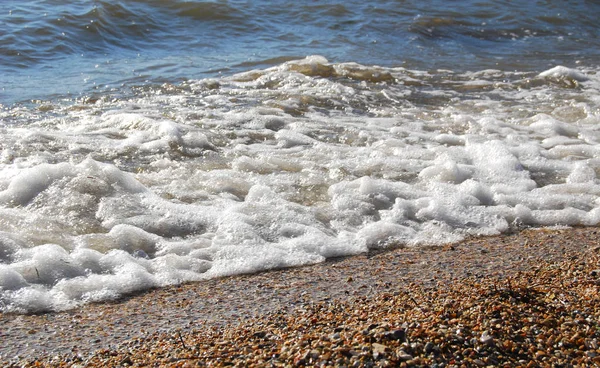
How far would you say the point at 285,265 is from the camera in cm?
364

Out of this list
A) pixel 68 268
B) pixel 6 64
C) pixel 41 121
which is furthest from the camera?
pixel 6 64

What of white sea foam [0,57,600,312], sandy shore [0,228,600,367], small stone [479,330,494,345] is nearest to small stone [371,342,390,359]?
sandy shore [0,228,600,367]

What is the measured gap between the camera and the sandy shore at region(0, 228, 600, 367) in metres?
2.37

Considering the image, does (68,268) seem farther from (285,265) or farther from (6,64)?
(6,64)

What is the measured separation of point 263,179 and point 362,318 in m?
2.20

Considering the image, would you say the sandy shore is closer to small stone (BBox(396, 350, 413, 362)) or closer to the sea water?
small stone (BBox(396, 350, 413, 362))

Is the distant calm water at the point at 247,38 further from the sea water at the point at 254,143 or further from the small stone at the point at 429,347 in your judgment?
the small stone at the point at 429,347

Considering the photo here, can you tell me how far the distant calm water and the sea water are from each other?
54 mm

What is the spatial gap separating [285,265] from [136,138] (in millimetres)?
2516

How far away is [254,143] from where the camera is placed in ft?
18.8

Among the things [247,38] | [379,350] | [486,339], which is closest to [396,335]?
[379,350]

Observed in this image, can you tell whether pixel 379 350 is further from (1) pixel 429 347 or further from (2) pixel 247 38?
(2) pixel 247 38

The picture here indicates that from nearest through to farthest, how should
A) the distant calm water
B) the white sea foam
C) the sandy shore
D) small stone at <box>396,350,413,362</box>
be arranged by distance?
small stone at <box>396,350,413,362</box> < the sandy shore < the white sea foam < the distant calm water

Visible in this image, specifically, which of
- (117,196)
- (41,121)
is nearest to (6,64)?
(41,121)
